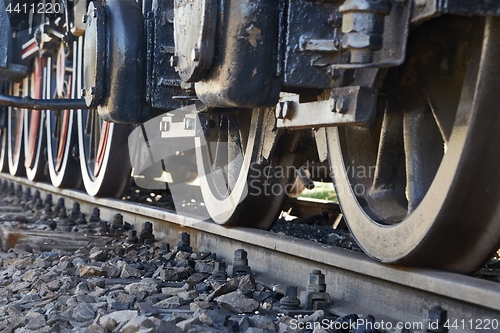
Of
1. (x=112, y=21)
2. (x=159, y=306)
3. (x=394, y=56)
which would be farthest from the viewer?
(x=112, y=21)

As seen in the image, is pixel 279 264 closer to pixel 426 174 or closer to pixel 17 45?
pixel 426 174

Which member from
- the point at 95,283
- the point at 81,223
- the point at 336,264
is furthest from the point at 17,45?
the point at 336,264

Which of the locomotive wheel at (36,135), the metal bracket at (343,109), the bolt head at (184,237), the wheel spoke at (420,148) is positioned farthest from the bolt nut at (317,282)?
the locomotive wheel at (36,135)

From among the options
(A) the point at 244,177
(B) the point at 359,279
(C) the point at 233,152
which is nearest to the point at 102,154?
(C) the point at 233,152

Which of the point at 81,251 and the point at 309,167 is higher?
the point at 309,167

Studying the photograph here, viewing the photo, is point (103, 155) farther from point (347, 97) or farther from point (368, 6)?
point (368, 6)

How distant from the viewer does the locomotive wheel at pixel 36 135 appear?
6.73m

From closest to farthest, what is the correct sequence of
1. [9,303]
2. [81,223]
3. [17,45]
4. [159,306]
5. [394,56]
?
1. [394,56]
2. [159,306]
3. [9,303]
4. [81,223]
5. [17,45]

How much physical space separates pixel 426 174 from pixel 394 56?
0.49 meters

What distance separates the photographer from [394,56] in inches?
69.6

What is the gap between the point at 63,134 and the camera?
5.85m

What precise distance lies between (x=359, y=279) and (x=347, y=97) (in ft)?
1.98

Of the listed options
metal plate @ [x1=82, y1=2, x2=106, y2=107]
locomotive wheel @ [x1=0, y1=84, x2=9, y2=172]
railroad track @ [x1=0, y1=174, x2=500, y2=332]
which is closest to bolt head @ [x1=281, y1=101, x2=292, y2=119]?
railroad track @ [x1=0, y1=174, x2=500, y2=332]

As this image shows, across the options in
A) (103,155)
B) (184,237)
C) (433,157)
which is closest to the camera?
(433,157)
